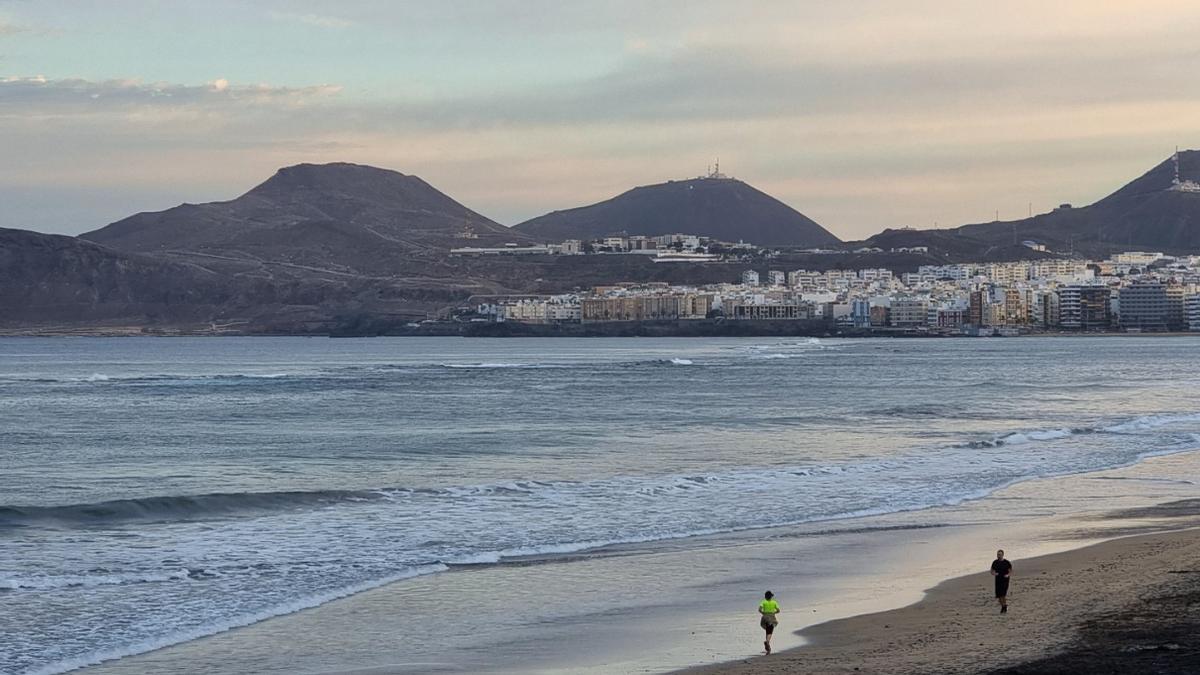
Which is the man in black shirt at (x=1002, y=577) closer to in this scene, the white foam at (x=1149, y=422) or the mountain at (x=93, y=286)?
the white foam at (x=1149, y=422)

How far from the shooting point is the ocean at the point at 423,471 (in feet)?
47.6

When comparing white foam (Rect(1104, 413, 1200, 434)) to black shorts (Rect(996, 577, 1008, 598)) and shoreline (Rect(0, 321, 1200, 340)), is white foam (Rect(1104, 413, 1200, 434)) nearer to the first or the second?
black shorts (Rect(996, 577, 1008, 598))

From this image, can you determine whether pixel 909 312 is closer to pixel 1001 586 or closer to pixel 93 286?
pixel 93 286

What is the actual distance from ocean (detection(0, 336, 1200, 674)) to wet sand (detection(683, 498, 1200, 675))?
464 cm

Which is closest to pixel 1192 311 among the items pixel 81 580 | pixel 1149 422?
pixel 1149 422

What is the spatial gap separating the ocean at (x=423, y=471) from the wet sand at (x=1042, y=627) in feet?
15.2

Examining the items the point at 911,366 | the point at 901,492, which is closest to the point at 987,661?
the point at 901,492

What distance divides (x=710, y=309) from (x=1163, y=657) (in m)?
161

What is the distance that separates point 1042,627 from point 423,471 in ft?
49.2

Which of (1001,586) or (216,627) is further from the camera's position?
(1001,586)

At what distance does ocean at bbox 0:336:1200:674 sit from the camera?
47.6 ft

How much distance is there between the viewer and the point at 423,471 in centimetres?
2495

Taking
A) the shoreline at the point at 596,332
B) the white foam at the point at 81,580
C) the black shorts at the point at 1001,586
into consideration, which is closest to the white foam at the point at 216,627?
the white foam at the point at 81,580

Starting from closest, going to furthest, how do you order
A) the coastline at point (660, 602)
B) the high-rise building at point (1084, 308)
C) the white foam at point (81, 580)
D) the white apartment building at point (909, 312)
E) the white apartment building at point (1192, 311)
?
the coastline at point (660, 602)
the white foam at point (81, 580)
the white apartment building at point (1192, 311)
the high-rise building at point (1084, 308)
the white apartment building at point (909, 312)
